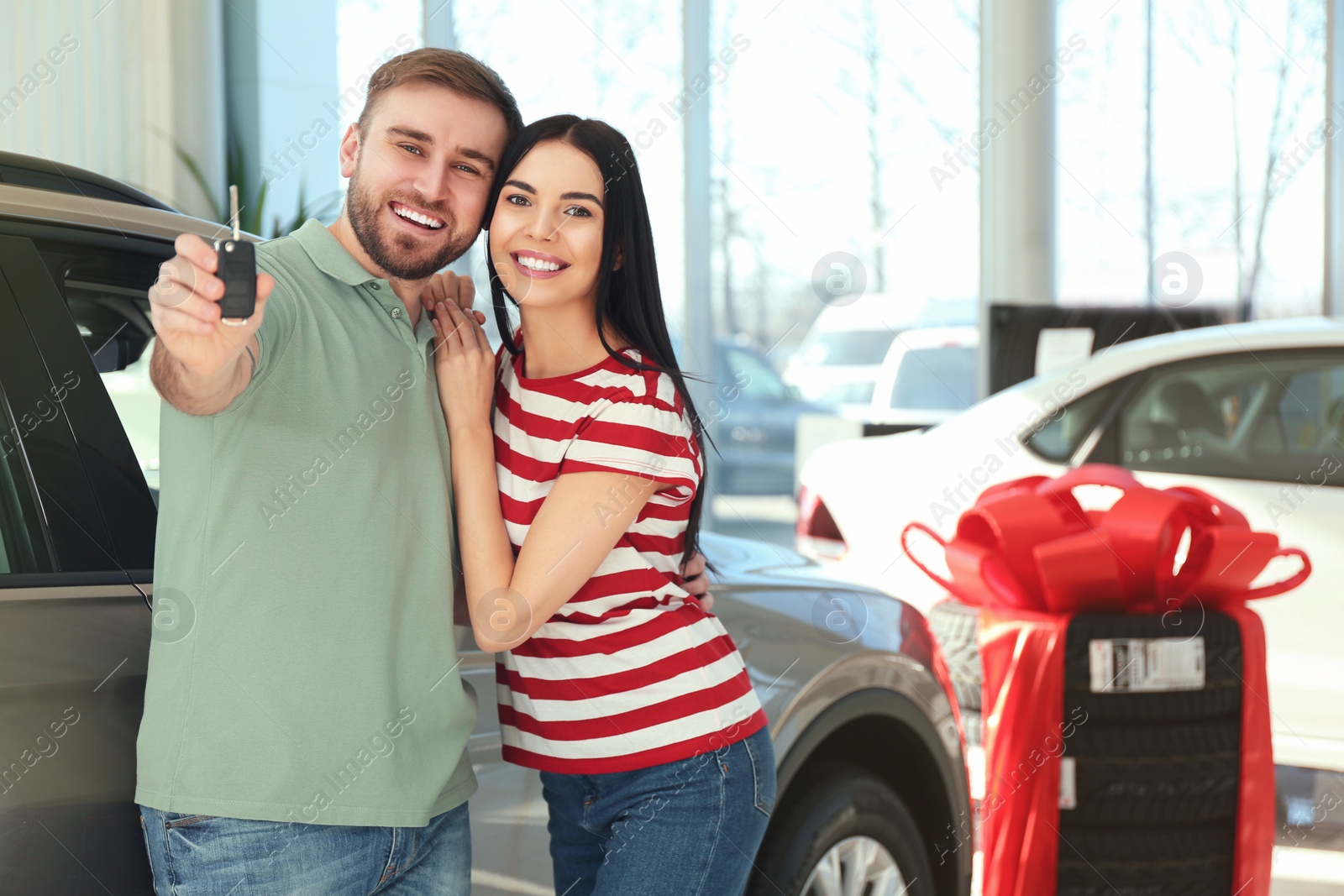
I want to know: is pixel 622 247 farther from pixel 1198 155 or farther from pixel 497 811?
pixel 1198 155

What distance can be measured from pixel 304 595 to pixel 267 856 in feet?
0.88

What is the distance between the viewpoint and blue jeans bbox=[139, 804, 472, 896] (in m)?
1.21

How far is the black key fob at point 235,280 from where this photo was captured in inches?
42.6

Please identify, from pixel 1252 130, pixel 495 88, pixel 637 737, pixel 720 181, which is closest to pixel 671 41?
pixel 720 181

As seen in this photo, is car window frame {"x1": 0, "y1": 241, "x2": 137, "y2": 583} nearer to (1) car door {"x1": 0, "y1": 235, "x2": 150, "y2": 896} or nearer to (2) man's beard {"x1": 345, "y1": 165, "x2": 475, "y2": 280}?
(1) car door {"x1": 0, "y1": 235, "x2": 150, "y2": 896}

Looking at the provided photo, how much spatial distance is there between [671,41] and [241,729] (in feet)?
19.7

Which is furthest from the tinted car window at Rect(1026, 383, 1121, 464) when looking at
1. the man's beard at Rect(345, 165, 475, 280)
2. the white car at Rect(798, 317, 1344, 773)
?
the man's beard at Rect(345, 165, 475, 280)

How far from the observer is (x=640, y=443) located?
1474mm

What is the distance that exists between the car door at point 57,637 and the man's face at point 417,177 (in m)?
0.39

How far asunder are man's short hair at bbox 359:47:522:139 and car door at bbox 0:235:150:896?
460mm

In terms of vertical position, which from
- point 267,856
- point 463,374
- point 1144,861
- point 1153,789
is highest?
point 463,374

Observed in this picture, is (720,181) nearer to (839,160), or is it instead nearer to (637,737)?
(839,160)

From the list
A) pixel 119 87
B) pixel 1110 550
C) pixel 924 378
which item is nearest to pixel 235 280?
pixel 1110 550

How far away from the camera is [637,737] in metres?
1.47
